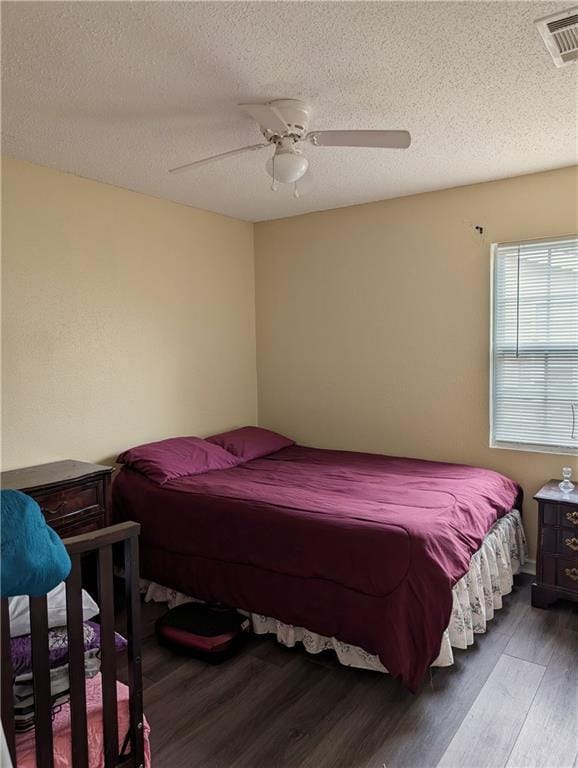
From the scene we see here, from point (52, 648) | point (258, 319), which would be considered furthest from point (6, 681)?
point (258, 319)

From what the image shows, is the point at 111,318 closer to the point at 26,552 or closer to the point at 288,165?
the point at 288,165

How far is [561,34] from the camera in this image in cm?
178

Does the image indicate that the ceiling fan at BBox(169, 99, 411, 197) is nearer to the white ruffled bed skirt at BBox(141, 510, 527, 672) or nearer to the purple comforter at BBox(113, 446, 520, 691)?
the purple comforter at BBox(113, 446, 520, 691)

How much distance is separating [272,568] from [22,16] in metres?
2.35

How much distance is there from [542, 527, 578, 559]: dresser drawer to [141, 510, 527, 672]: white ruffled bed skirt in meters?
0.22

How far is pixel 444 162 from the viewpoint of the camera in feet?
10.00

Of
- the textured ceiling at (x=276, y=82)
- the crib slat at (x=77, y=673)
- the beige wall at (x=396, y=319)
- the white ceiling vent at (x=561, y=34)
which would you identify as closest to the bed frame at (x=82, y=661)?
the crib slat at (x=77, y=673)

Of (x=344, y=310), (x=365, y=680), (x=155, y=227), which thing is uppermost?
(x=155, y=227)

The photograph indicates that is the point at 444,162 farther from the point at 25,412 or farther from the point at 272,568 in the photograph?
the point at 25,412

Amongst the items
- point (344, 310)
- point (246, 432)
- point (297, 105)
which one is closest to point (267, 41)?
point (297, 105)

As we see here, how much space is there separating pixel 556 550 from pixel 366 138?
233 cm

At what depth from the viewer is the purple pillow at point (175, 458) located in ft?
10.7

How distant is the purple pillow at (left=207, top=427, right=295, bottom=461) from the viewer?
12.8 ft

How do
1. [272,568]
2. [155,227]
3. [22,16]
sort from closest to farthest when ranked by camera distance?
[22,16]
[272,568]
[155,227]
